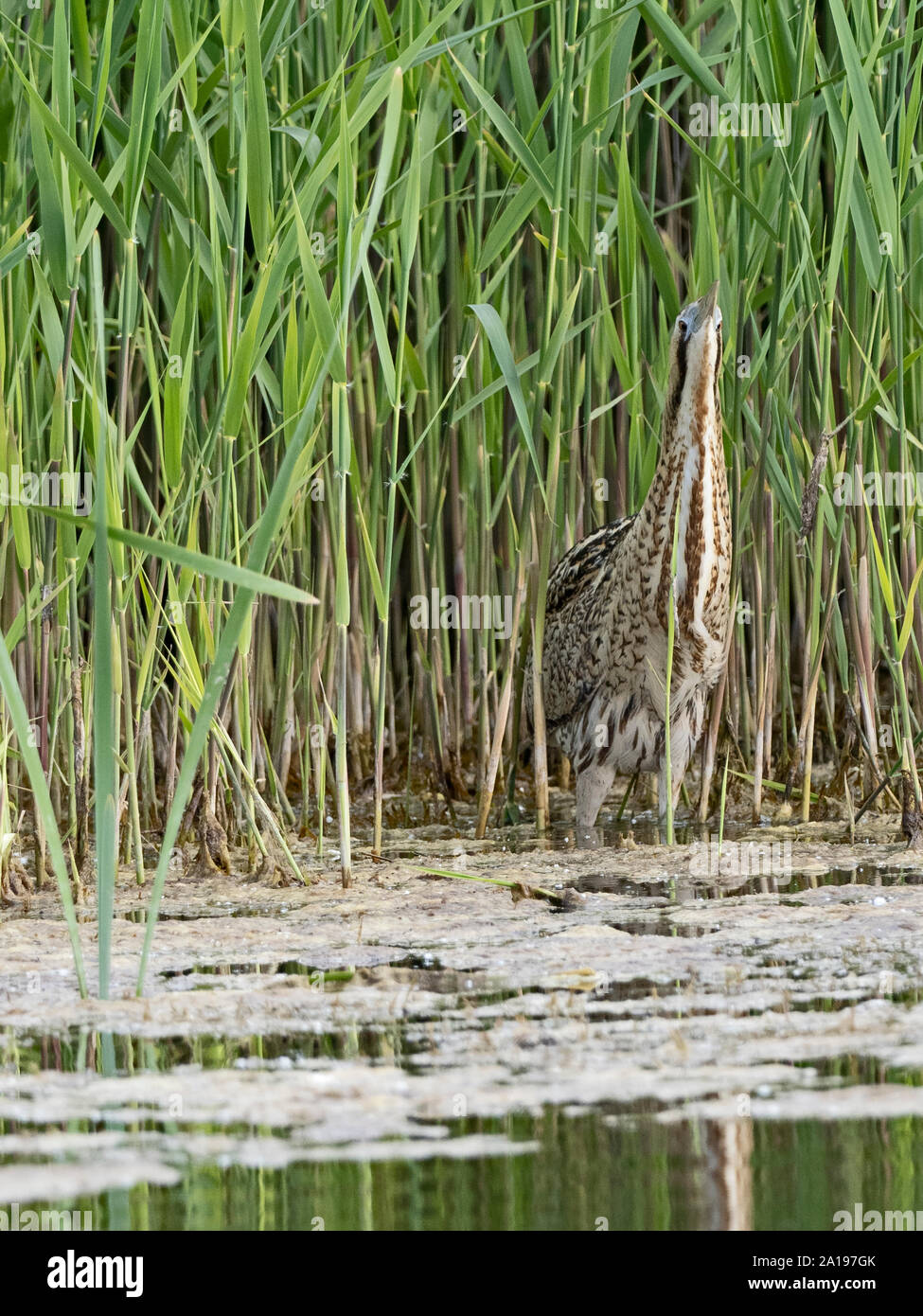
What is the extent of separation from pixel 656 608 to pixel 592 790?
62 cm

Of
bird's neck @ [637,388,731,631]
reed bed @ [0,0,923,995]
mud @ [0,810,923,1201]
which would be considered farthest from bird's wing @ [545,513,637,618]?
mud @ [0,810,923,1201]

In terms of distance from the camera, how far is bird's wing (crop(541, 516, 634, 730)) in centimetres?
460

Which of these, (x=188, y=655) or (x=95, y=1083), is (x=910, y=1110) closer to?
(x=95, y=1083)

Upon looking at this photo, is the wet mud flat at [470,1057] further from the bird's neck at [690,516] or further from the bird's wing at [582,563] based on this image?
the bird's wing at [582,563]

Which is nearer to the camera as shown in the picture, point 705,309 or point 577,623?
point 705,309

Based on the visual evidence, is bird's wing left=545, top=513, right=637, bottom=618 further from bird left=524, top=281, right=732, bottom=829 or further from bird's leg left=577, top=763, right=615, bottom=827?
bird's leg left=577, top=763, right=615, bottom=827

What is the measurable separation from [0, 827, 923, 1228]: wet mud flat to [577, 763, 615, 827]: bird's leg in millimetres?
1156

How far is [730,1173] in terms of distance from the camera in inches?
67.8

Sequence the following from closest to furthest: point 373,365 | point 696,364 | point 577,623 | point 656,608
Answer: point 696,364 < point 656,608 < point 577,623 < point 373,365

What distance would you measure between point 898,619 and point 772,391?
100 centimetres

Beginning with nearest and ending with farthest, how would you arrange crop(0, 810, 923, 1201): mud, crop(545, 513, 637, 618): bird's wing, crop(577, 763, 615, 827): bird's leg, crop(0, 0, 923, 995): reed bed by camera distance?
1. crop(0, 810, 923, 1201): mud
2. crop(0, 0, 923, 995): reed bed
3. crop(577, 763, 615, 827): bird's leg
4. crop(545, 513, 637, 618): bird's wing

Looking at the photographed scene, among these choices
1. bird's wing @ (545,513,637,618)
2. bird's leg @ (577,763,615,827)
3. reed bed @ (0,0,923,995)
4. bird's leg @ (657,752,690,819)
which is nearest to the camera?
reed bed @ (0,0,923,995)

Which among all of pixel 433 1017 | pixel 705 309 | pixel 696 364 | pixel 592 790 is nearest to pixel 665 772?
pixel 592 790

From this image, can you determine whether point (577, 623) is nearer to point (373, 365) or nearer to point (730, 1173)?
point (373, 365)
